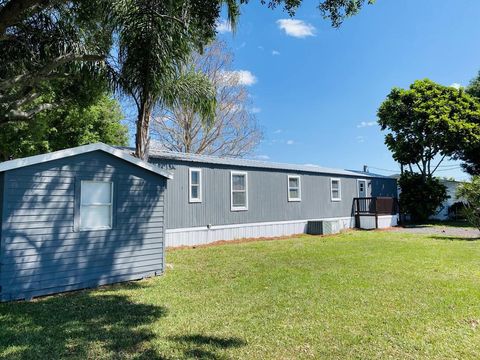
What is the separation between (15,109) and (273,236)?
10179 millimetres

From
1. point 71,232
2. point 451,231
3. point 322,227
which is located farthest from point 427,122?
point 71,232

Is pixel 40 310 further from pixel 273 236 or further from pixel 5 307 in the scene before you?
pixel 273 236

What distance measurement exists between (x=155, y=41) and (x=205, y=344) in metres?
6.49

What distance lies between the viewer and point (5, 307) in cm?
505

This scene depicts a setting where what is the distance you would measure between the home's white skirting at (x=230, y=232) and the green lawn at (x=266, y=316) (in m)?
3.55

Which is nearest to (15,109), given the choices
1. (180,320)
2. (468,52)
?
(180,320)

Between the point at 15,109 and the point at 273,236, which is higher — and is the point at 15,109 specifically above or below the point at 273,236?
above

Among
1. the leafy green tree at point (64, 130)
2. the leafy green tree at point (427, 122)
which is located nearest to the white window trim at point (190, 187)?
the leafy green tree at point (64, 130)

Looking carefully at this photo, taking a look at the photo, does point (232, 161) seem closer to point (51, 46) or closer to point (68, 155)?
point (51, 46)

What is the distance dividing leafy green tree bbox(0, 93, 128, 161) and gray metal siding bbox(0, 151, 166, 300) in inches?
340

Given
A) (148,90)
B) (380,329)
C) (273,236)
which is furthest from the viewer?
A: (273,236)

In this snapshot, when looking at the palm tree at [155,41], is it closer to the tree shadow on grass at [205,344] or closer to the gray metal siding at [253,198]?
the gray metal siding at [253,198]

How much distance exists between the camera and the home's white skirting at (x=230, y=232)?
453 inches

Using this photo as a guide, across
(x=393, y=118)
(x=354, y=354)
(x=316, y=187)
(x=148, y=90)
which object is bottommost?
(x=354, y=354)
